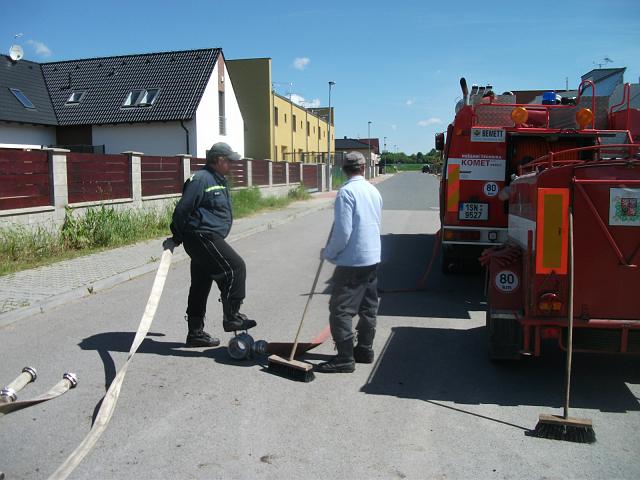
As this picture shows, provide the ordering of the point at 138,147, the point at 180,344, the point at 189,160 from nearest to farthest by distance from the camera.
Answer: the point at 180,344
the point at 189,160
the point at 138,147

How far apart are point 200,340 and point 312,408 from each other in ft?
5.95

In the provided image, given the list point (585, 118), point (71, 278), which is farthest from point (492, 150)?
point (71, 278)

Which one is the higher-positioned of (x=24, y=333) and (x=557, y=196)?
(x=557, y=196)

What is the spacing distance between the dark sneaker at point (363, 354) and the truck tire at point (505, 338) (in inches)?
41.8

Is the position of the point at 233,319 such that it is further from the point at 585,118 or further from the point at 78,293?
the point at 585,118

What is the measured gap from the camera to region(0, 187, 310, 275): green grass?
9781mm

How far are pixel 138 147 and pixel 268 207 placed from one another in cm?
958

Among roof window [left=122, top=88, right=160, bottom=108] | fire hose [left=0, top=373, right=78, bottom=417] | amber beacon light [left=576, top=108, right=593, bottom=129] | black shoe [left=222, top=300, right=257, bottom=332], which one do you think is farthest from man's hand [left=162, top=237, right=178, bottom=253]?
roof window [left=122, top=88, right=160, bottom=108]

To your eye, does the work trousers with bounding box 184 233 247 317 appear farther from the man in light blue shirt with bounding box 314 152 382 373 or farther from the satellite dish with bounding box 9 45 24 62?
the satellite dish with bounding box 9 45 24 62

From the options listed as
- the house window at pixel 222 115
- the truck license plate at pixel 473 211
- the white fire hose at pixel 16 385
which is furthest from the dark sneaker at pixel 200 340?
the house window at pixel 222 115

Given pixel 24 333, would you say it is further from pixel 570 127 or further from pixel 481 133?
pixel 570 127

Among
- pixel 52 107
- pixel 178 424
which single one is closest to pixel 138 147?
pixel 52 107

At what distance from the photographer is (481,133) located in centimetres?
738

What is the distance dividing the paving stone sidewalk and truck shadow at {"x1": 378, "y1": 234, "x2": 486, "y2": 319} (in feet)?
13.2
